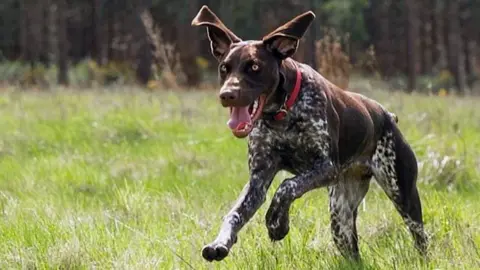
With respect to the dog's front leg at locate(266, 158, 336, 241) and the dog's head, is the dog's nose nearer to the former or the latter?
the dog's head

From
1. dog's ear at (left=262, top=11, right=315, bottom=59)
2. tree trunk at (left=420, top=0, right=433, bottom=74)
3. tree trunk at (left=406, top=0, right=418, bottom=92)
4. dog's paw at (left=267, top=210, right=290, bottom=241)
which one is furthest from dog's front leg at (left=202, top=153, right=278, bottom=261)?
tree trunk at (left=420, top=0, right=433, bottom=74)

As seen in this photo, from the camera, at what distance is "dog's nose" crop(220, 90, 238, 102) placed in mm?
4020

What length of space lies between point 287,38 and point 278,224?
0.93 m

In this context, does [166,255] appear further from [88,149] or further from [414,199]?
[88,149]

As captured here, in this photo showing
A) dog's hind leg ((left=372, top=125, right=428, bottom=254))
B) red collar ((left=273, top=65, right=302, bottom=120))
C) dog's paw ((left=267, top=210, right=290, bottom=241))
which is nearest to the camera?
dog's paw ((left=267, top=210, right=290, bottom=241))

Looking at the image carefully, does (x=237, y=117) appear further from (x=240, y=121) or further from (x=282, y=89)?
(x=282, y=89)

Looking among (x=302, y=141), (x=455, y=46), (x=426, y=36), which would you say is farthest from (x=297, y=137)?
(x=426, y=36)

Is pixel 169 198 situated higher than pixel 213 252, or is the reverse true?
pixel 213 252

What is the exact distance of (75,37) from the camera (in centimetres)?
4353

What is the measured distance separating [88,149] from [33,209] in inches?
133

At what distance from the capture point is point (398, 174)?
17.1 ft

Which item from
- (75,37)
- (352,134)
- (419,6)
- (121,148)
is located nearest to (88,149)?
(121,148)

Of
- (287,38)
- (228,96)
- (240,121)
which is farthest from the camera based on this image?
(287,38)

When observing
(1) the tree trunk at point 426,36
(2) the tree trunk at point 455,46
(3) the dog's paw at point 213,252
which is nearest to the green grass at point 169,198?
(3) the dog's paw at point 213,252
